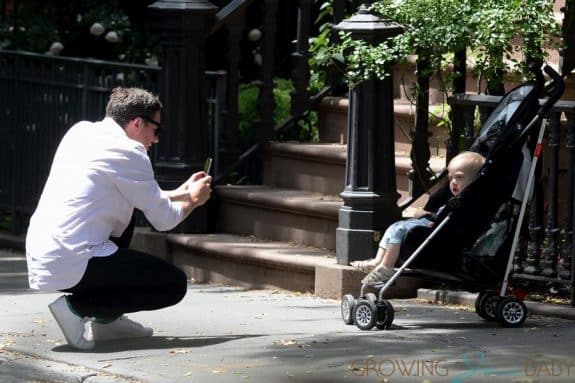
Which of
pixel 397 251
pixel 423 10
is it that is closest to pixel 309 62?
pixel 423 10

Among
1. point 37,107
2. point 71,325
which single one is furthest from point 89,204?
point 37,107

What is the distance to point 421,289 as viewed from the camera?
9.28 metres

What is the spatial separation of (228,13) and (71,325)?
3.73 meters

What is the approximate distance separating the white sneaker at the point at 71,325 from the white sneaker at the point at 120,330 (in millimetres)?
134

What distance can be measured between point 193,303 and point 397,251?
6.05 feet

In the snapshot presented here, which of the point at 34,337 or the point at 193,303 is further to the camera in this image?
the point at 193,303

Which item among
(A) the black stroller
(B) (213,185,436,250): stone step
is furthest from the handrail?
(A) the black stroller

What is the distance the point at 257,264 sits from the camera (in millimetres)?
9977

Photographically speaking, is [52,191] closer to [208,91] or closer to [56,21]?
[208,91]

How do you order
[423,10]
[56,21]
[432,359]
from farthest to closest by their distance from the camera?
[56,21] < [423,10] < [432,359]

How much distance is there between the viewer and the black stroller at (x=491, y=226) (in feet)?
26.0

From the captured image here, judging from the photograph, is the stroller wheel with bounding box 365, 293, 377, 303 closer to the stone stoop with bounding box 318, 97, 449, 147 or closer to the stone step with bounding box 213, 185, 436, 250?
the stone step with bounding box 213, 185, 436, 250

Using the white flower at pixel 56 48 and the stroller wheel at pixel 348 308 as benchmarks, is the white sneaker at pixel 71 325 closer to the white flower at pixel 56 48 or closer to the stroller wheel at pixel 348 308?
the stroller wheel at pixel 348 308

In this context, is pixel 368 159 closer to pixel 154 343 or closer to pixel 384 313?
pixel 384 313
